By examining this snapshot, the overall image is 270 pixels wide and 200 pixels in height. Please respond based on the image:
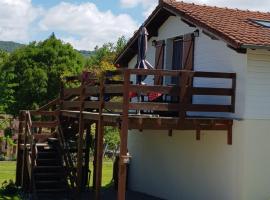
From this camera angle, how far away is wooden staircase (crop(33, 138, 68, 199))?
15539mm

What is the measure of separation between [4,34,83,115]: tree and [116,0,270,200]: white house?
80.2ft

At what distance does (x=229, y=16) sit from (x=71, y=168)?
246 inches

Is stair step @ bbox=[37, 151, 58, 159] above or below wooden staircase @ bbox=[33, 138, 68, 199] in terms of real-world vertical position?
above

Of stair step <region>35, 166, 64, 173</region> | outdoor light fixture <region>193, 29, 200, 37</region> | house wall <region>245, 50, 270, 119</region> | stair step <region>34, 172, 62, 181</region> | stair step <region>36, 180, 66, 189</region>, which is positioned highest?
outdoor light fixture <region>193, 29, 200, 37</region>

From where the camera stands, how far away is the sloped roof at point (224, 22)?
12.9 m

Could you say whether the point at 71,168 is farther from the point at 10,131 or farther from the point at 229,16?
the point at 10,131

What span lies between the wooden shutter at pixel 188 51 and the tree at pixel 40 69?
84.7ft

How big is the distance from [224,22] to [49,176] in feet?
21.7

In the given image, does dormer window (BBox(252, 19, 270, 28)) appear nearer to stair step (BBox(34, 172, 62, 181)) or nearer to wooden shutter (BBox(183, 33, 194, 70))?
wooden shutter (BBox(183, 33, 194, 70))

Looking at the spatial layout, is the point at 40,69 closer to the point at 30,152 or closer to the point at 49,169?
the point at 30,152

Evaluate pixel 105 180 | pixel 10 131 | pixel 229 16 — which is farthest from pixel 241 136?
pixel 10 131

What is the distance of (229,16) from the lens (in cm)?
1559

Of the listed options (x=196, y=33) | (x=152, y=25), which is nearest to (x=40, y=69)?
(x=152, y=25)

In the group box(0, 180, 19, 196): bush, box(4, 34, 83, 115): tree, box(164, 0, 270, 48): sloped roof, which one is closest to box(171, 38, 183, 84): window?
box(164, 0, 270, 48): sloped roof
